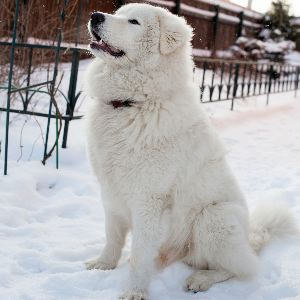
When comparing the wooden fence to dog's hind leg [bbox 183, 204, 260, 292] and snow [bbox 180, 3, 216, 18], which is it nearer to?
snow [bbox 180, 3, 216, 18]

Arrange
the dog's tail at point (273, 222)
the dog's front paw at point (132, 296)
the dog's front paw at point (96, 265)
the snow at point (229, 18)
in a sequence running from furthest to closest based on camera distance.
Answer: the snow at point (229, 18) < the dog's tail at point (273, 222) < the dog's front paw at point (96, 265) < the dog's front paw at point (132, 296)

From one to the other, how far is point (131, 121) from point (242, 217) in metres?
0.90

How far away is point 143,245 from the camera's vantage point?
6.08 ft

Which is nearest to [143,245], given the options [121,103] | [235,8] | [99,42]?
[121,103]

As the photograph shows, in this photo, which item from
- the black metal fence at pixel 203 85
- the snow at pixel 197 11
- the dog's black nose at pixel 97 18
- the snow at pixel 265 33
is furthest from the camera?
the snow at pixel 265 33

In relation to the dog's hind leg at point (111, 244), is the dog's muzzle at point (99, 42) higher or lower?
higher

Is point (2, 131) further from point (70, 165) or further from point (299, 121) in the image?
point (299, 121)

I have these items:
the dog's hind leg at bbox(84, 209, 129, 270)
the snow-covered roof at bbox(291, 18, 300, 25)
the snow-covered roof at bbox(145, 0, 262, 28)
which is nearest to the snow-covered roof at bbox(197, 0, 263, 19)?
the snow-covered roof at bbox(145, 0, 262, 28)

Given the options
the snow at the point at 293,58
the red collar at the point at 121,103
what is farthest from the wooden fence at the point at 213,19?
the red collar at the point at 121,103

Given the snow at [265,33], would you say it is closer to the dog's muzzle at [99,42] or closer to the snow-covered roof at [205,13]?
the snow-covered roof at [205,13]

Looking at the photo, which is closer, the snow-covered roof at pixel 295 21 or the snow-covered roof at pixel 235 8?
the snow-covered roof at pixel 235 8

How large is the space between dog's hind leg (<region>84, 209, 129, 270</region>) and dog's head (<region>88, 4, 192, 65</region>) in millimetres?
1000

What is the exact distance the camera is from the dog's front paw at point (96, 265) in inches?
85.3

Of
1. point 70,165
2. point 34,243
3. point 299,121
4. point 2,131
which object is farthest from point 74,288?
point 299,121
